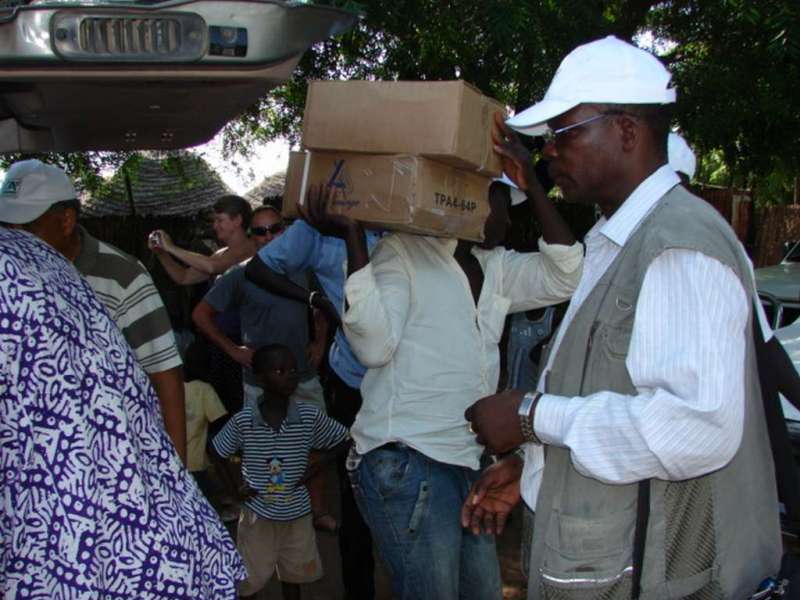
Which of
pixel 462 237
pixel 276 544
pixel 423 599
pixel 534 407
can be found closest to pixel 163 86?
pixel 534 407

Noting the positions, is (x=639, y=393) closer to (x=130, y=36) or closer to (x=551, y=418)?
(x=551, y=418)

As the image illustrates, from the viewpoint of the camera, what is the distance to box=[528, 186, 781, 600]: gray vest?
1912mm

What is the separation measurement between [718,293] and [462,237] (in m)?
1.39

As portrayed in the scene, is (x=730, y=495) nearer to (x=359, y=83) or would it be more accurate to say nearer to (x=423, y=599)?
(x=423, y=599)

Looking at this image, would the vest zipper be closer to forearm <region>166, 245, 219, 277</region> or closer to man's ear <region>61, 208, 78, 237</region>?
man's ear <region>61, 208, 78, 237</region>

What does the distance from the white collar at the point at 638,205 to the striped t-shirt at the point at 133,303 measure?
1.84 meters

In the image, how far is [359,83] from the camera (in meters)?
2.91

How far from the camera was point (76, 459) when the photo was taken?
6.20 feet

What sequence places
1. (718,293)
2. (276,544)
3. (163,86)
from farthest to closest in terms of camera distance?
(276,544), (163,86), (718,293)

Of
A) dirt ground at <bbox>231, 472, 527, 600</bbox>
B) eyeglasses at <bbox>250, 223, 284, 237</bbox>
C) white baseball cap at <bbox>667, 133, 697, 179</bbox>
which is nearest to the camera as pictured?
white baseball cap at <bbox>667, 133, 697, 179</bbox>

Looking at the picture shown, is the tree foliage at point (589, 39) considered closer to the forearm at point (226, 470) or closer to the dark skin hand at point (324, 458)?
the dark skin hand at point (324, 458)

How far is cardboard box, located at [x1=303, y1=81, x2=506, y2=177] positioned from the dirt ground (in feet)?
8.47

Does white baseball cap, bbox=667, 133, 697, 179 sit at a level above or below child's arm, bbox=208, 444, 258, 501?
above

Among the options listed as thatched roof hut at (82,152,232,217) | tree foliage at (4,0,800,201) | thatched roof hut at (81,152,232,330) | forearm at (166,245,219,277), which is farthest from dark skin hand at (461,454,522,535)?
thatched roof hut at (82,152,232,217)
